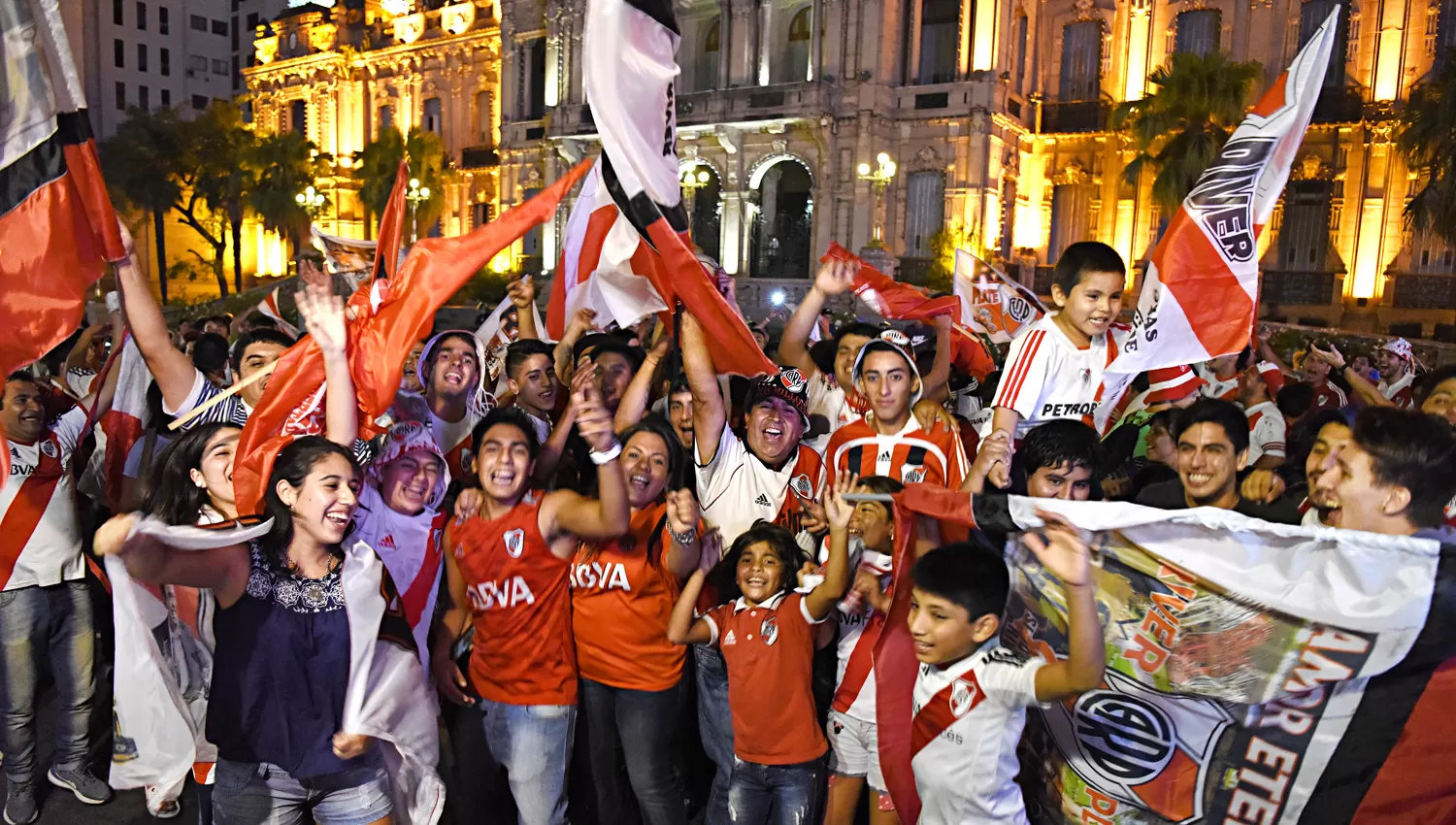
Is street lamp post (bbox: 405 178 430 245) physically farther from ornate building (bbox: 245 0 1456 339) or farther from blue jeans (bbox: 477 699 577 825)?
blue jeans (bbox: 477 699 577 825)

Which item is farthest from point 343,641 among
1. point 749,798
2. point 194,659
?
point 749,798

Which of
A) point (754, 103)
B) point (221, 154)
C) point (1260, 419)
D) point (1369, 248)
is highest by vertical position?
point (754, 103)

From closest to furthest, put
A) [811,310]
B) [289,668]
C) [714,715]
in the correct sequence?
[289,668]
[714,715]
[811,310]

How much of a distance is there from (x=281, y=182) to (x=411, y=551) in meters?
39.6

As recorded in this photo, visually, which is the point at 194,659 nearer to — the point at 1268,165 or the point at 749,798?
the point at 749,798

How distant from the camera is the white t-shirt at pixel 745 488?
179 inches

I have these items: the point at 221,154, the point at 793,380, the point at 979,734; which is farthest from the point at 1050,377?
the point at 221,154

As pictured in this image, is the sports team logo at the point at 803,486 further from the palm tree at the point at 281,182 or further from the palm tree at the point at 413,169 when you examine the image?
the palm tree at the point at 281,182

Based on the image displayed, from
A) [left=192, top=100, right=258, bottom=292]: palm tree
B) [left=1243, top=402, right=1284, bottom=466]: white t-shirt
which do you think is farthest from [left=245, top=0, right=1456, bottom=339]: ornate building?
[left=1243, top=402, right=1284, bottom=466]: white t-shirt

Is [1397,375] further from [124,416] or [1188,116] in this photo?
[1188,116]

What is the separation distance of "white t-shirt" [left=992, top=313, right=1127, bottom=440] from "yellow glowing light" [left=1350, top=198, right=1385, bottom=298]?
26164mm

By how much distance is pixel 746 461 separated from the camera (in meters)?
4.67

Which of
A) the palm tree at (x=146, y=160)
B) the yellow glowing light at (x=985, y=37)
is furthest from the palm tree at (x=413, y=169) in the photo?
the yellow glowing light at (x=985, y=37)

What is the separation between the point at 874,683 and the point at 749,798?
0.75m
